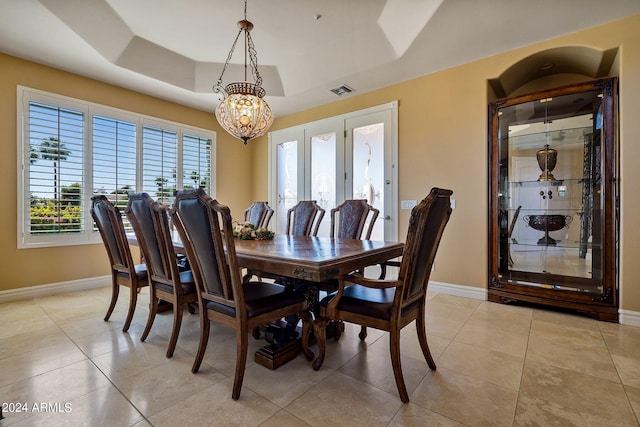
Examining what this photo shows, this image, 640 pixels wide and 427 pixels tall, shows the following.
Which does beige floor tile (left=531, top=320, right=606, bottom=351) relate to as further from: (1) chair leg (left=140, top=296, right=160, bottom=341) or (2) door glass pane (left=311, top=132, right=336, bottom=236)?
(1) chair leg (left=140, top=296, right=160, bottom=341)

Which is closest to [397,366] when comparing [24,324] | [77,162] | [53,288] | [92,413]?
[92,413]

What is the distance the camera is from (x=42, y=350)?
2074 mm

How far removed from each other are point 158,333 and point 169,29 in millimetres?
3092

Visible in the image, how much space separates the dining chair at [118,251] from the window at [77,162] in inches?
59.3

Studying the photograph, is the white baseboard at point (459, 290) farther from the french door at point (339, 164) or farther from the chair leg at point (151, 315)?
the chair leg at point (151, 315)

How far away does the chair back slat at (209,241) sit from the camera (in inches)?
59.7

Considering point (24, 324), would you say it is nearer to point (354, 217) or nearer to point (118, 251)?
point (118, 251)

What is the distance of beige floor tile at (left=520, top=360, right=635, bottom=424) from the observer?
4.76ft

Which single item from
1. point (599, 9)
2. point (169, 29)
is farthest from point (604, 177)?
point (169, 29)

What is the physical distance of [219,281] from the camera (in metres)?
1.64

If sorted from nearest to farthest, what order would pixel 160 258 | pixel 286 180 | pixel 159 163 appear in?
pixel 160 258, pixel 159 163, pixel 286 180

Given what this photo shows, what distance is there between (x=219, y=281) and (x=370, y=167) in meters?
3.05

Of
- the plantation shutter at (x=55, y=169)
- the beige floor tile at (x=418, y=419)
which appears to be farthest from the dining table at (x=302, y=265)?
the plantation shutter at (x=55, y=169)

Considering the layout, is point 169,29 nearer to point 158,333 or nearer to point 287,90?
point 287,90
